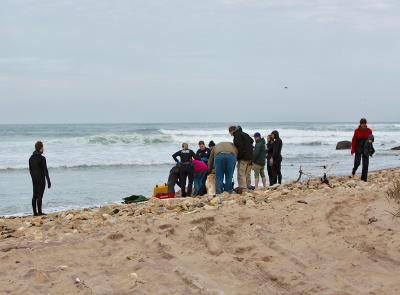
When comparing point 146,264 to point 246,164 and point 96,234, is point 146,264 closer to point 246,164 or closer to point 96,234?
point 96,234

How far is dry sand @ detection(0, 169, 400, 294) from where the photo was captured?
560 centimetres

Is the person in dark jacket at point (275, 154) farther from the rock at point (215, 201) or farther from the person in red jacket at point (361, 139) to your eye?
the rock at point (215, 201)

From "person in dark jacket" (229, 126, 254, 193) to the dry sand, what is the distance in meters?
3.49

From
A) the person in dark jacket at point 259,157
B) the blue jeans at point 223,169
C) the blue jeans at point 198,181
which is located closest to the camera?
the blue jeans at point 223,169

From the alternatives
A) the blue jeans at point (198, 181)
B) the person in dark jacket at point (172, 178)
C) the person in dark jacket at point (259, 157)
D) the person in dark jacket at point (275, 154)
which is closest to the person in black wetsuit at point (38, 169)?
the person in dark jacket at point (172, 178)

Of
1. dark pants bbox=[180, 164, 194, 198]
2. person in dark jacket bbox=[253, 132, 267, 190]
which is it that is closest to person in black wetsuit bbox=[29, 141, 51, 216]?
dark pants bbox=[180, 164, 194, 198]

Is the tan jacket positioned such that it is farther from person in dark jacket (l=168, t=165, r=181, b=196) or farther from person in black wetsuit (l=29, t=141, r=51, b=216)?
person in black wetsuit (l=29, t=141, r=51, b=216)

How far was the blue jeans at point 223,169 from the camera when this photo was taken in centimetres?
1206

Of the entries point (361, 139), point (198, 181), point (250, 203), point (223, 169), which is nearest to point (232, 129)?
point (223, 169)

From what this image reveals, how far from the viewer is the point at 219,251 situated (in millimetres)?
6543

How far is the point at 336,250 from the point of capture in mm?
6570

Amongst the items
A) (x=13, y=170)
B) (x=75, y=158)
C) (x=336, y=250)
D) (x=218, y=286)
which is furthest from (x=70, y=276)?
(x=75, y=158)

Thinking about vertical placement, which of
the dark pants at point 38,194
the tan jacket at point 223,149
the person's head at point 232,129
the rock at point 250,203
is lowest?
the dark pants at point 38,194

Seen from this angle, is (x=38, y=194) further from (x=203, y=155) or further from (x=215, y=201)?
(x=215, y=201)
